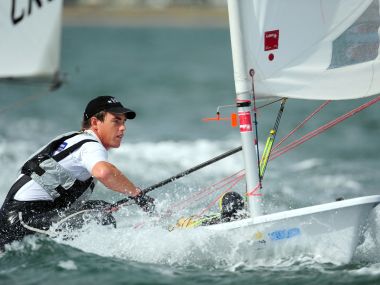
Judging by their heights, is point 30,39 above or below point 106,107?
above

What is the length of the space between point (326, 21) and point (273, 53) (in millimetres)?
402

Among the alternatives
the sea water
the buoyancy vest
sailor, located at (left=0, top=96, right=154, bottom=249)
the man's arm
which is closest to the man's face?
sailor, located at (left=0, top=96, right=154, bottom=249)

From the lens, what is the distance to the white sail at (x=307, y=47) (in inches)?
184

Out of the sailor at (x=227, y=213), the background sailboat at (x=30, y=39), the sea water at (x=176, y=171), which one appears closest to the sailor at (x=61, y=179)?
the sea water at (x=176, y=171)

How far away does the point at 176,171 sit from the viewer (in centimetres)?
939

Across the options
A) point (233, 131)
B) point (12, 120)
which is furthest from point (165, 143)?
point (12, 120)

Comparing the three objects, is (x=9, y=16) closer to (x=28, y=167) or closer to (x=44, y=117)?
(x=28, y=167)

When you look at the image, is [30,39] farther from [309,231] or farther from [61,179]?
[309,231]

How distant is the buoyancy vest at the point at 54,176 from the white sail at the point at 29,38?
5.28 ft

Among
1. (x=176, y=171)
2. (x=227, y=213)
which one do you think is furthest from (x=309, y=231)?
(x=176, y=171)

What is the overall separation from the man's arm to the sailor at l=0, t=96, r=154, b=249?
0.07 feet

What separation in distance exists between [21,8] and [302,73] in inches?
90.0

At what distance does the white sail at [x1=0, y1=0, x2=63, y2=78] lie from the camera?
6.04 metres

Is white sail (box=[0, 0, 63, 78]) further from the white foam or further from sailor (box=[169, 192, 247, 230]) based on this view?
sailor (box=[169, 192, 247, 230])
